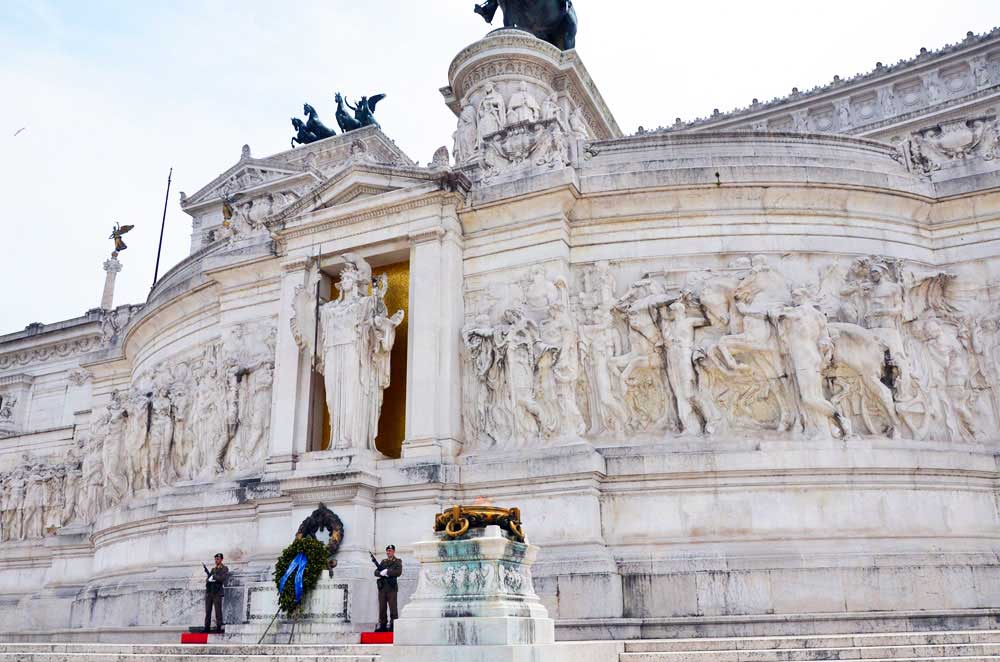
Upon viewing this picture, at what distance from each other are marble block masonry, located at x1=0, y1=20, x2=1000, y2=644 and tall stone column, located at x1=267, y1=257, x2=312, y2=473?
0.06 metres

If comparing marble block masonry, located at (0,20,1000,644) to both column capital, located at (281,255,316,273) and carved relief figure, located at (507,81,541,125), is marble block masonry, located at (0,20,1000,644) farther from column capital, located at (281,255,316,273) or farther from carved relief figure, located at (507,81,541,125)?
carved relief figure, located at (507,81,541,125)

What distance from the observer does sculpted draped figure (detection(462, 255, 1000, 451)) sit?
1647cm

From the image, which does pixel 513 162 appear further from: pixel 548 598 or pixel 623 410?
pixel 548 598

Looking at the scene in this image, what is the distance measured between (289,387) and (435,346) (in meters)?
3.48

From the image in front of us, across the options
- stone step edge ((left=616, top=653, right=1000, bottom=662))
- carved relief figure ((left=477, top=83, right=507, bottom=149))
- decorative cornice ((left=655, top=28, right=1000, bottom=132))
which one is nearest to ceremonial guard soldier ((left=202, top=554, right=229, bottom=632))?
stone step edge ((left=616, top=653, right=1000, bottom=662))

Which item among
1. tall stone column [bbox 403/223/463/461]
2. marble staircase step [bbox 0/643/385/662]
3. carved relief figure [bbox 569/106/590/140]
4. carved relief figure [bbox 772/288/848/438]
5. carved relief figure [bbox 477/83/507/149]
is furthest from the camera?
carved relief figure [bbox 477/83/507/149]

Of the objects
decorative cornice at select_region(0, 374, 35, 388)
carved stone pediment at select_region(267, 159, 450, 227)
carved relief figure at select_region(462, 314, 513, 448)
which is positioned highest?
decorative cornice at select_region(0, 374, 35, 388)

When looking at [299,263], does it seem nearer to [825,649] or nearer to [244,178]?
[825,649]

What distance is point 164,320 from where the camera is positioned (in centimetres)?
2455

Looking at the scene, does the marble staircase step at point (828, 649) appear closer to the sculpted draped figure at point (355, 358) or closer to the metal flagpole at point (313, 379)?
the sculpted draped figure at point (355, 358)

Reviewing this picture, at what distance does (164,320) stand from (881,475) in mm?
18244

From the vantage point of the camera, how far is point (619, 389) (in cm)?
1695

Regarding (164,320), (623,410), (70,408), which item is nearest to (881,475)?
(623,410)

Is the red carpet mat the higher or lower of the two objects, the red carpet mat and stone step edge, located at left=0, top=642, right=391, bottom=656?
the higher
